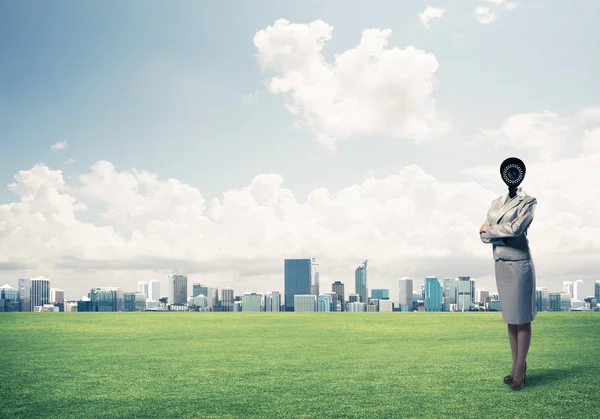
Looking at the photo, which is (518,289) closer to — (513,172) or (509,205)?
(509,205)

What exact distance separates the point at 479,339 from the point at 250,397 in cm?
999

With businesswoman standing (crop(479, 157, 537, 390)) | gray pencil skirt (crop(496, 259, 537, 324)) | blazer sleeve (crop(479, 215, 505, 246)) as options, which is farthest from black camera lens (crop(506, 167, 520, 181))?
gray pencil skirt (crop(496, 259, 537, 324))

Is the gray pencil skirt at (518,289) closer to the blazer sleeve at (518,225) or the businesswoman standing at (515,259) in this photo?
the businesswoman standing at (515,259)

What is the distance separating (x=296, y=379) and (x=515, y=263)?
12.4 feet

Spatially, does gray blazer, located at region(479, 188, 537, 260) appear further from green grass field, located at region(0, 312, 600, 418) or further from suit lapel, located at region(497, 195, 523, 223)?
green grass field, located at region(0, 312, 600, 418)

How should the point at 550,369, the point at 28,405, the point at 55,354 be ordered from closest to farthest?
the point at 28,405
the point at 550,369
the point at 55,354

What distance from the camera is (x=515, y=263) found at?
26.5 ft

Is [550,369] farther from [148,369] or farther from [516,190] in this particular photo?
[148,369]

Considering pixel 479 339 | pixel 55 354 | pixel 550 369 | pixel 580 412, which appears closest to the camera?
pixel 580 412

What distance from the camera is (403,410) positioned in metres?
6.96

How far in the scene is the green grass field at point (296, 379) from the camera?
7.12 metres

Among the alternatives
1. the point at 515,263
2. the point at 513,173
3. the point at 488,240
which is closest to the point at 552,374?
the point at 515,263

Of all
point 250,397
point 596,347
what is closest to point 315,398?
point 250,397

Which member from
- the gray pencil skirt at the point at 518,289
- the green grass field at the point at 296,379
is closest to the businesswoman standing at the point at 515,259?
the gray pencil skirt at the point at 518,289
